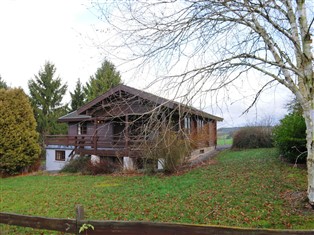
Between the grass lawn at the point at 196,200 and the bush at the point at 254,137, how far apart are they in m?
11.4

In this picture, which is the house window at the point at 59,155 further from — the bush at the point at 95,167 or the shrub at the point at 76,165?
the bush at the point at 95,167

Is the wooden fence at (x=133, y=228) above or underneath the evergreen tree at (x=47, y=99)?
underneath

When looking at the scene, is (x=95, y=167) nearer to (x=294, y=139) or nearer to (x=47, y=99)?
(x=294, y=139)

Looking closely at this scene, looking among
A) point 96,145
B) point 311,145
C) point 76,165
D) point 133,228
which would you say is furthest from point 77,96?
point 133,228

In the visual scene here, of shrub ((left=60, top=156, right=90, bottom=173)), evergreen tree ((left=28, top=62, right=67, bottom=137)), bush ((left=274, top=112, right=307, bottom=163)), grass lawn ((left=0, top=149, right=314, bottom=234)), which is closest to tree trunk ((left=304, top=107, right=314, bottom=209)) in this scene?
grass lawn ((left=0, top=149, right=314, bottom=234))

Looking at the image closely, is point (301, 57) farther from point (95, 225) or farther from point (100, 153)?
point (100, 153)

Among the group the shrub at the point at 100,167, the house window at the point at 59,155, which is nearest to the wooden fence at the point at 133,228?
the shrub at the point at 100,167

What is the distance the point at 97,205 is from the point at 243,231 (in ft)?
18.9

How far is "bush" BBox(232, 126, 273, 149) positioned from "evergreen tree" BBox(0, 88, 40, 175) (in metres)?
16.5

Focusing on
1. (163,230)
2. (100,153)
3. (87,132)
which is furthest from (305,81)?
(87,132)

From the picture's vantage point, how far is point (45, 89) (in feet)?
102

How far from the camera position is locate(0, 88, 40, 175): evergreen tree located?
17219 mm

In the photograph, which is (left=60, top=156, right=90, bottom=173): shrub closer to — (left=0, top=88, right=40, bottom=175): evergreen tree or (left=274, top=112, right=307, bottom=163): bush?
(left=0, top=88, right=40, bottom=175): evergreen tree

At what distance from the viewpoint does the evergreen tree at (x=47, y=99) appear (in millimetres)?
30344
